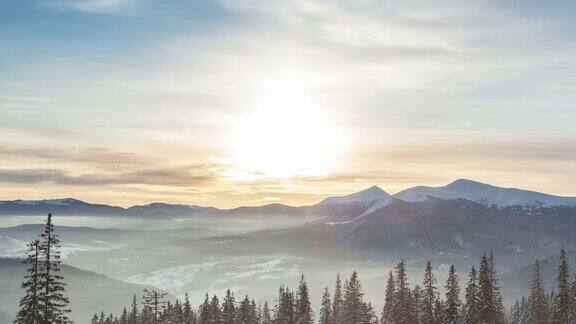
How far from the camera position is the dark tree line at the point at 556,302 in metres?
94.3

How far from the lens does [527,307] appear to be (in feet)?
531

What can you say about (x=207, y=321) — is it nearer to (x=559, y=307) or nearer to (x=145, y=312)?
(x=145, y=312)

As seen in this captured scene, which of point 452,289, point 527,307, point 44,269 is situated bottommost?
point 527,307

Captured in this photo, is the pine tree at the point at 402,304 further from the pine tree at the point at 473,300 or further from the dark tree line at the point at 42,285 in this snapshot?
the dark tree line at the point at 42,285

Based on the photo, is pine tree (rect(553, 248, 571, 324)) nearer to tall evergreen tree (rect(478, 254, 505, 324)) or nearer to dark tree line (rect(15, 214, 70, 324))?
tall evergreen tree (rect(478, 254, 505, 324))

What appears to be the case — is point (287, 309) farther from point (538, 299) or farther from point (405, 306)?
point (538, 299)

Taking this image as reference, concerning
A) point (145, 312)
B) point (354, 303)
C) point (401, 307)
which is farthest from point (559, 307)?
point (145, 312)

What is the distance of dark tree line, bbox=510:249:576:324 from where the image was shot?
94312mm

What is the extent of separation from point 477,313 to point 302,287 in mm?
37266

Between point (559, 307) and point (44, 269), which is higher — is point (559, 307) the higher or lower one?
the lower one

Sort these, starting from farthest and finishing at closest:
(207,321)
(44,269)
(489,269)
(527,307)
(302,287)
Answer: (527,307) < (207,321) < (302,287) < (489,269) < (44,269)

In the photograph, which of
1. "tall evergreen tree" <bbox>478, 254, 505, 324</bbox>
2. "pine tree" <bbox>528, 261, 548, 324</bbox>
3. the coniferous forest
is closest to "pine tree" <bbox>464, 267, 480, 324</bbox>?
the coniferous forest

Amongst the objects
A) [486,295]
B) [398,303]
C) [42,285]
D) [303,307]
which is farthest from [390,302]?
[42,285]

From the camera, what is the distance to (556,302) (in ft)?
331
